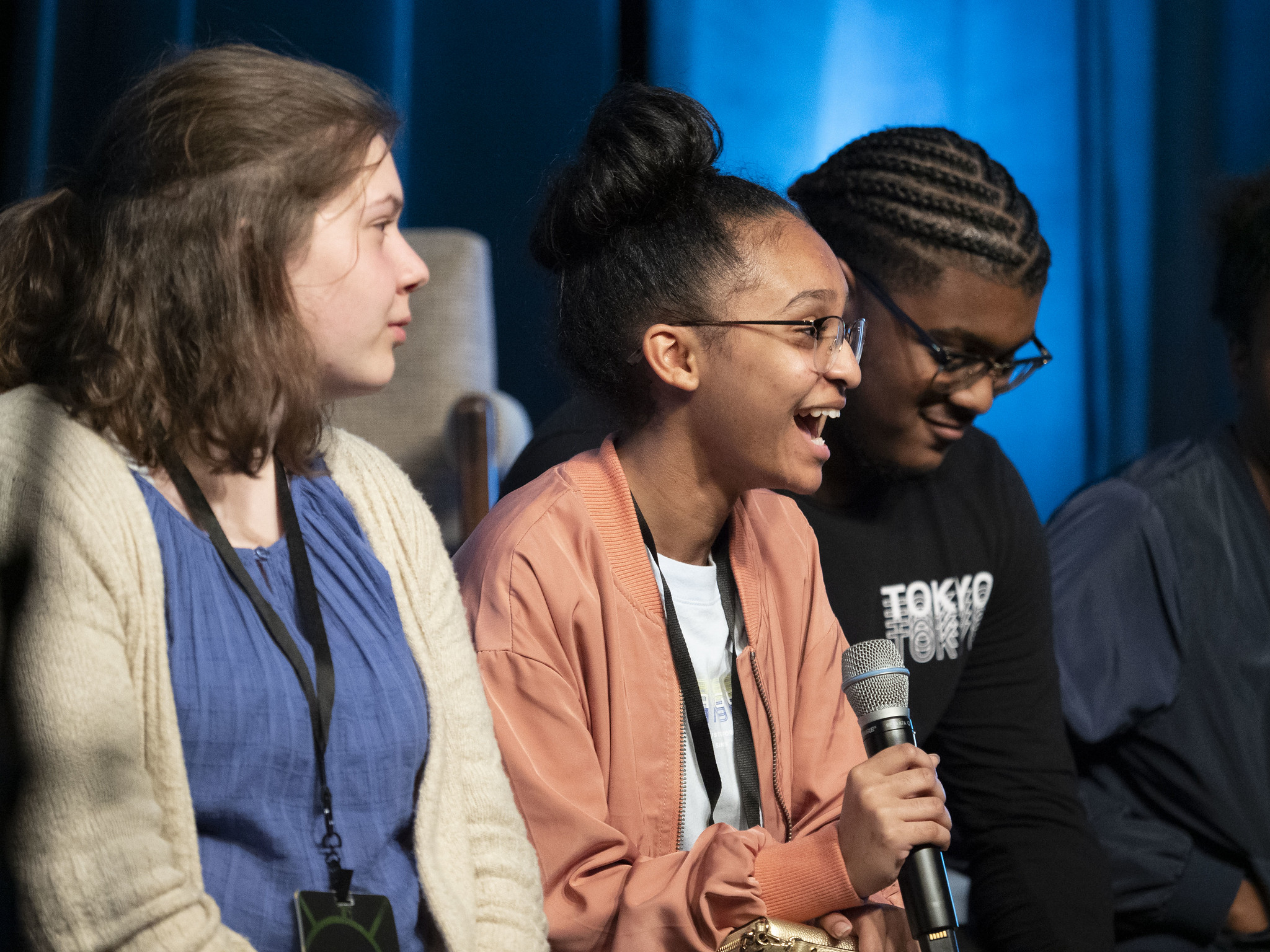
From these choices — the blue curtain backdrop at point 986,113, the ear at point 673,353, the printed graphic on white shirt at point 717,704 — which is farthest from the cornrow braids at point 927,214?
the blue curtain backdrop at point 986,113

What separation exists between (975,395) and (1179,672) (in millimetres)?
541

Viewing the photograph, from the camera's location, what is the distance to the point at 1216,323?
2.66m

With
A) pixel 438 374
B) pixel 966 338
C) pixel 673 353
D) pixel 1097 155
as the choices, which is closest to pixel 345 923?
pixel 673 353

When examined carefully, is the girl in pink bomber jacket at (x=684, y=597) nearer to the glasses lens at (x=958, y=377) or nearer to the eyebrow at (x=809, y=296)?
the eyebrow at (x=809, y=296)

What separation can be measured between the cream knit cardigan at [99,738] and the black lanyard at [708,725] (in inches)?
9.5

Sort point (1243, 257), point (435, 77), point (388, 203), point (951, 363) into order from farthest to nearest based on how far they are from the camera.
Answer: point (435, 77), point (1243, 257), point (951, 363), point (388, 203)

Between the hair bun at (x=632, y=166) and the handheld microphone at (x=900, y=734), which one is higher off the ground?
the hair bun at (x=632, y=166)

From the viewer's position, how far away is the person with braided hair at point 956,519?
1.51 meters

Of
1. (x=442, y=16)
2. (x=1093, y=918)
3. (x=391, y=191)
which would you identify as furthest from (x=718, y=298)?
(x=442, y=16)

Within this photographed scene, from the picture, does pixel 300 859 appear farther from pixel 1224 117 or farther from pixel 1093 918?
pixel 1224 117

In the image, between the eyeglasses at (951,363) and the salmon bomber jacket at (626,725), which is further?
the eyeglasses at (951,363)

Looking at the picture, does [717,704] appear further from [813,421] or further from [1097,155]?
[1097,155]

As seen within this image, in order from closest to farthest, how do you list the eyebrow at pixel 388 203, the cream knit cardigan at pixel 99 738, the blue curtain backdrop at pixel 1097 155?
the cream knit cardigan at pixel 99 738 → the eyebrow at pixel 388 203 → the blue curtain backdrop at pixel 1097 155

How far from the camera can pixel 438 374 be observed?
2.54 m
